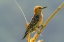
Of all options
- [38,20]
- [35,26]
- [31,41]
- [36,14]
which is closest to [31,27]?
[35,26]

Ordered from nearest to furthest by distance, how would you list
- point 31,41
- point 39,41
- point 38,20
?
point 39,41 → point 31,41 → point 38,20

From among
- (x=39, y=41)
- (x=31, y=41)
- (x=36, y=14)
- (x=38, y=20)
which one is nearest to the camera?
(x=39, y=41)

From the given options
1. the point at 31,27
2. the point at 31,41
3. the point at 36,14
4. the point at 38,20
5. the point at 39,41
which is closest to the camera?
the point at 39,41

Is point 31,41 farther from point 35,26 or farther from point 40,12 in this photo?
point 40,12

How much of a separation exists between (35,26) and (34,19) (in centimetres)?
105

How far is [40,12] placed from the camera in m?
8.30

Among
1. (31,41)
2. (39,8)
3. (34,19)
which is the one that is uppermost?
(31,41)

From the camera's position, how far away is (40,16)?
7.95 m

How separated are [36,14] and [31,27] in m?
1.28

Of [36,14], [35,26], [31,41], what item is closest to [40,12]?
[36,14]

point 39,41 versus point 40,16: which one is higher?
point 39,41

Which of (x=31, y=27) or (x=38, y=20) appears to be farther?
(x=38, y=20)

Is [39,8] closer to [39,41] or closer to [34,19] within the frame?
[34,19]

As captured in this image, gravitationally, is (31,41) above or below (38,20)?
above
